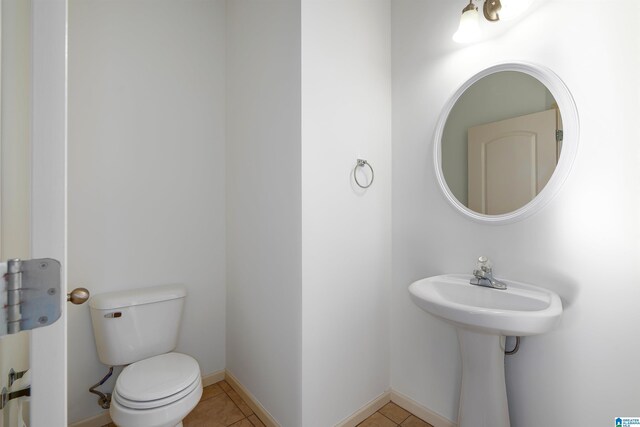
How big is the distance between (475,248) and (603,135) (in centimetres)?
67

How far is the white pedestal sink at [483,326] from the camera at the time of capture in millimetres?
1057

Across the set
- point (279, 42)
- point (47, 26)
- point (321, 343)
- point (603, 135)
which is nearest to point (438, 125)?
point (603, 135)

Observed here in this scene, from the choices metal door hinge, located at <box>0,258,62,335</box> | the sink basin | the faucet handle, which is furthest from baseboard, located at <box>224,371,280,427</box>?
metal door hinge, located at <box>0,258,62,335</box>

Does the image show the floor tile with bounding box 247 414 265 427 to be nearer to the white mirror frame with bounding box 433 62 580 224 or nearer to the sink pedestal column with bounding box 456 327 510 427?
the sink pedestal column with bounding box 456 327 510 427

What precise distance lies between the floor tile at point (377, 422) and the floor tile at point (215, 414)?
0.71 meters

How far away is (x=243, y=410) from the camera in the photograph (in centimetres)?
171

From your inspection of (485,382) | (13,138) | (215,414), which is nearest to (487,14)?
(485,382)

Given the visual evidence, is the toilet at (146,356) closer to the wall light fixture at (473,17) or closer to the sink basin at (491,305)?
the sink basin at (491,305)

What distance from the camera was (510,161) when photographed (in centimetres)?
135

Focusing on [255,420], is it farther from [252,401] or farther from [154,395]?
[154,395]

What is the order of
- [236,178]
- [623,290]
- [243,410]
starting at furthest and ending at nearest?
[236,178]
[243,410]
[623,290]

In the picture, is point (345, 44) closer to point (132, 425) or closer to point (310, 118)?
point (310, 118)

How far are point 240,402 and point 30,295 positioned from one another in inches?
69.1

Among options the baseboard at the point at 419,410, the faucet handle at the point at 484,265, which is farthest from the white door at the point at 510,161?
the baseboard at the point at 419,410
